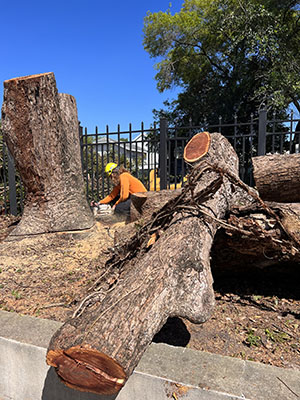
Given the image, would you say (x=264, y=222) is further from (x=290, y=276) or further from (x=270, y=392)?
(x=270, y=392)

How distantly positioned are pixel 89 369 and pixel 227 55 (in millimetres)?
16677

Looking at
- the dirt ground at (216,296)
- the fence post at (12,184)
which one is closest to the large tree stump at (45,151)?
the dirt ground at (216,296)

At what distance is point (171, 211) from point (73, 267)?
187cm

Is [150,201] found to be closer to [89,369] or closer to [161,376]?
[161,376]

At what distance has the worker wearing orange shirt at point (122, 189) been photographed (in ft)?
20.0

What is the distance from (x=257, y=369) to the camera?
5.56ft

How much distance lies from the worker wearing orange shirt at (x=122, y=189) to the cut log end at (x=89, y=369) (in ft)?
14.4

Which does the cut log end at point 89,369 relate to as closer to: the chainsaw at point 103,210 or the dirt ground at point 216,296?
the dirt ground at point 216,296

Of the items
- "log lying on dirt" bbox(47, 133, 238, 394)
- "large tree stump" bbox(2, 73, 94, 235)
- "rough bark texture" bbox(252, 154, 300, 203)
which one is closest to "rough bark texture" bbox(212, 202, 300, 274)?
"log lying on dirt" bbox(47, 133, 238, 394)

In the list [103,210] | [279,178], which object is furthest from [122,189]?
[279,178]

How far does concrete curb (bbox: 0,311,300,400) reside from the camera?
5.15 ft

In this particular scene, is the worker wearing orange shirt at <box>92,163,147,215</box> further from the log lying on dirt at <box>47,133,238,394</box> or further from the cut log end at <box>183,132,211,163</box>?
the log lying on dirt at <box>47,133,238,394</box>

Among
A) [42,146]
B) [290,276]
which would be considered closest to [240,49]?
[42,146]

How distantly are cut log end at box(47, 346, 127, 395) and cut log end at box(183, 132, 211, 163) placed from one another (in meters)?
2.03
